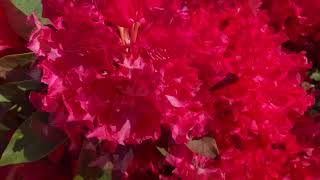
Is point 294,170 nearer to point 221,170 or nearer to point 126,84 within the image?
point 221,170

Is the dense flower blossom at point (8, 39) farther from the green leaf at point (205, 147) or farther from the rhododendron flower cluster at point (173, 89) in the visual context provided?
the green leaf at point (205, 147)

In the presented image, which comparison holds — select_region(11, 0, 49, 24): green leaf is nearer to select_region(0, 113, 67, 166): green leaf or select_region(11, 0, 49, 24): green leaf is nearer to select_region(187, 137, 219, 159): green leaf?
select_region(0, 113, 67, 166): green leaf

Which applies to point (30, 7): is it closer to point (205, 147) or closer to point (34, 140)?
point (34, 140)

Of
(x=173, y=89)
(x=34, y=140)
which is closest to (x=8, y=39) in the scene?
(x=34, y=140)

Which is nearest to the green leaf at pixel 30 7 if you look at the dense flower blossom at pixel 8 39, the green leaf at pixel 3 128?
the dense flower blossom at pixel 8 39

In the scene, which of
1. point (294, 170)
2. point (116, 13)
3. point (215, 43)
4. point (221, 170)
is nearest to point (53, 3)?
point (116, 13)
